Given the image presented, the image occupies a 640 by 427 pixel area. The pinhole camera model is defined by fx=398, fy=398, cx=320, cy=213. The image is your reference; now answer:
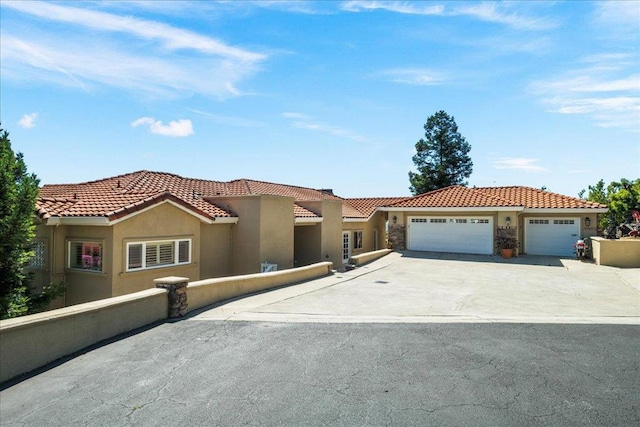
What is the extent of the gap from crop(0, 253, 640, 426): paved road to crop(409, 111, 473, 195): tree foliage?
40.0 metres

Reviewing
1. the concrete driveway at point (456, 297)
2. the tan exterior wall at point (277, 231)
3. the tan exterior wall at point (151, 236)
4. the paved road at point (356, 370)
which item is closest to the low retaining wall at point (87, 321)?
the paved road at point (356, 370)

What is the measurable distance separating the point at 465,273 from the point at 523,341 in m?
10.5

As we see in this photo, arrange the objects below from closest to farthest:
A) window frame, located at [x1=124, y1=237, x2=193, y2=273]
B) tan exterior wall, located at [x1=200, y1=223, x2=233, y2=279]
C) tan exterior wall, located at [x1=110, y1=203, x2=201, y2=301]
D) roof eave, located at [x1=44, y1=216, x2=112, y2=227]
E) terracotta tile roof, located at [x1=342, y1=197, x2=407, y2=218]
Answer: roof eave, located at [x1=44, y1=216, x2=112, y2=227], tan exterior wall, located at [x1=110, y1=203, x2=201, y2=301], window frame, located at [x1=124, y1=237, x2=193, y2=273], tan exterior wall, located at [x1=200, y1=223, x2=233, y2=279], terracotta tile roof, located at [x1=342, y1=197, x2=407, y2=218]

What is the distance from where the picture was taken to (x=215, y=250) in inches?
650

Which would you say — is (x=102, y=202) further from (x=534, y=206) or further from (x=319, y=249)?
(x=534, y=206)

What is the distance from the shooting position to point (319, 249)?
68.6ft

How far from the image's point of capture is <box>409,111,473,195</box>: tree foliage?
166 ft

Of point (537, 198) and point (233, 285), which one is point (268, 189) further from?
point (537, 198)

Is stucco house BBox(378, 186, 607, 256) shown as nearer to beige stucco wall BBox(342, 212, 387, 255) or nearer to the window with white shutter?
beige stucco wall BBox(342, 212, 387, 255)

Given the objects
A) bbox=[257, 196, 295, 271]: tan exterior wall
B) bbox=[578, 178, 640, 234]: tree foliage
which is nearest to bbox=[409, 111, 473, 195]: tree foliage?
bbox=[578, 178, 640, 234]: tree foliage

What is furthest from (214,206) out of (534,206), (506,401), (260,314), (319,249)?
(534,206)

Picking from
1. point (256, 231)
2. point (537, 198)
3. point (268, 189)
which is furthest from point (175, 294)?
point (537, 198)

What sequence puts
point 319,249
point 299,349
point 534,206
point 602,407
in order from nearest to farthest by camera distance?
point 602,407, point 299,349, point 319,249, point 534,206

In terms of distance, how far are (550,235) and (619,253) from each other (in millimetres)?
5031
